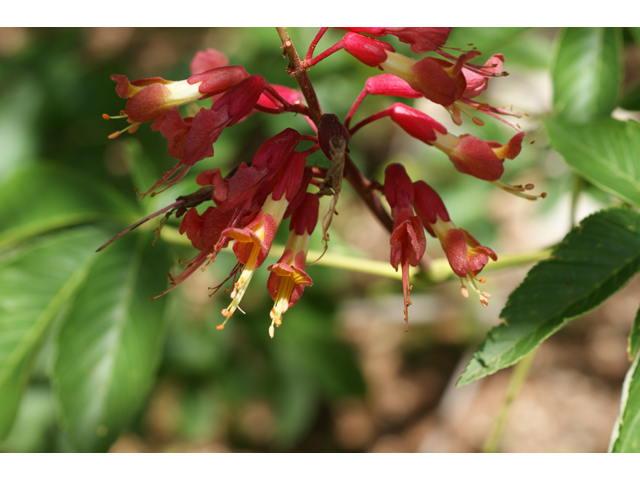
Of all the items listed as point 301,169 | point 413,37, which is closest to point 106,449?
point 301,169

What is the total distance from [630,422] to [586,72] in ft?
4.27

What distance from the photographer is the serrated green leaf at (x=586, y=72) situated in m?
1.92

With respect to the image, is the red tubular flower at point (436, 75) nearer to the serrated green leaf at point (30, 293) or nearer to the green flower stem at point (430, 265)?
Answer: the green flower stem at point (430, 265)

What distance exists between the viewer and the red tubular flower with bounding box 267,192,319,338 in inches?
47.6

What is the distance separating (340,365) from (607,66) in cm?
217

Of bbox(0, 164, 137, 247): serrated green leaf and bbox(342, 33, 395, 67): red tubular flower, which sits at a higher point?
bbox(342, 33, 395, 67): red tubular flower

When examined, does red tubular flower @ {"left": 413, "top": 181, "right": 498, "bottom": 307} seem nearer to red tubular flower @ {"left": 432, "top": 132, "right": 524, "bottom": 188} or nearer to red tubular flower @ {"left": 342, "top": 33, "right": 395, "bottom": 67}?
red tubular flower @ {"left": 432, "top": 132, "right": 524, "bottom": 188}

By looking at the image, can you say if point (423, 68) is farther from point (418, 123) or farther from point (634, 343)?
point (634, 343)

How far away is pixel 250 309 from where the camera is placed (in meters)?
3.22

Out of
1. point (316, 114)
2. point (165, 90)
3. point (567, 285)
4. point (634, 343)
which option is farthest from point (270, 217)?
point (634, 343)

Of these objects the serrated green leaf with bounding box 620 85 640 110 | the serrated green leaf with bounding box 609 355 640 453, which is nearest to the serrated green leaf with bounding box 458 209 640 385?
the serrated green leaf with bounding box 609 355 640 453

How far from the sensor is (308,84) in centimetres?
121

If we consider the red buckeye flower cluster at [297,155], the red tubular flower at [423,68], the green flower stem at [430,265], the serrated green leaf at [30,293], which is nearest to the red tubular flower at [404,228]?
the red buckeye flower cluster at [297,155]

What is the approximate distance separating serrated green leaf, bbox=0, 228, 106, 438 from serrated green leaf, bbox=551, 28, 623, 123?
1855 mm
